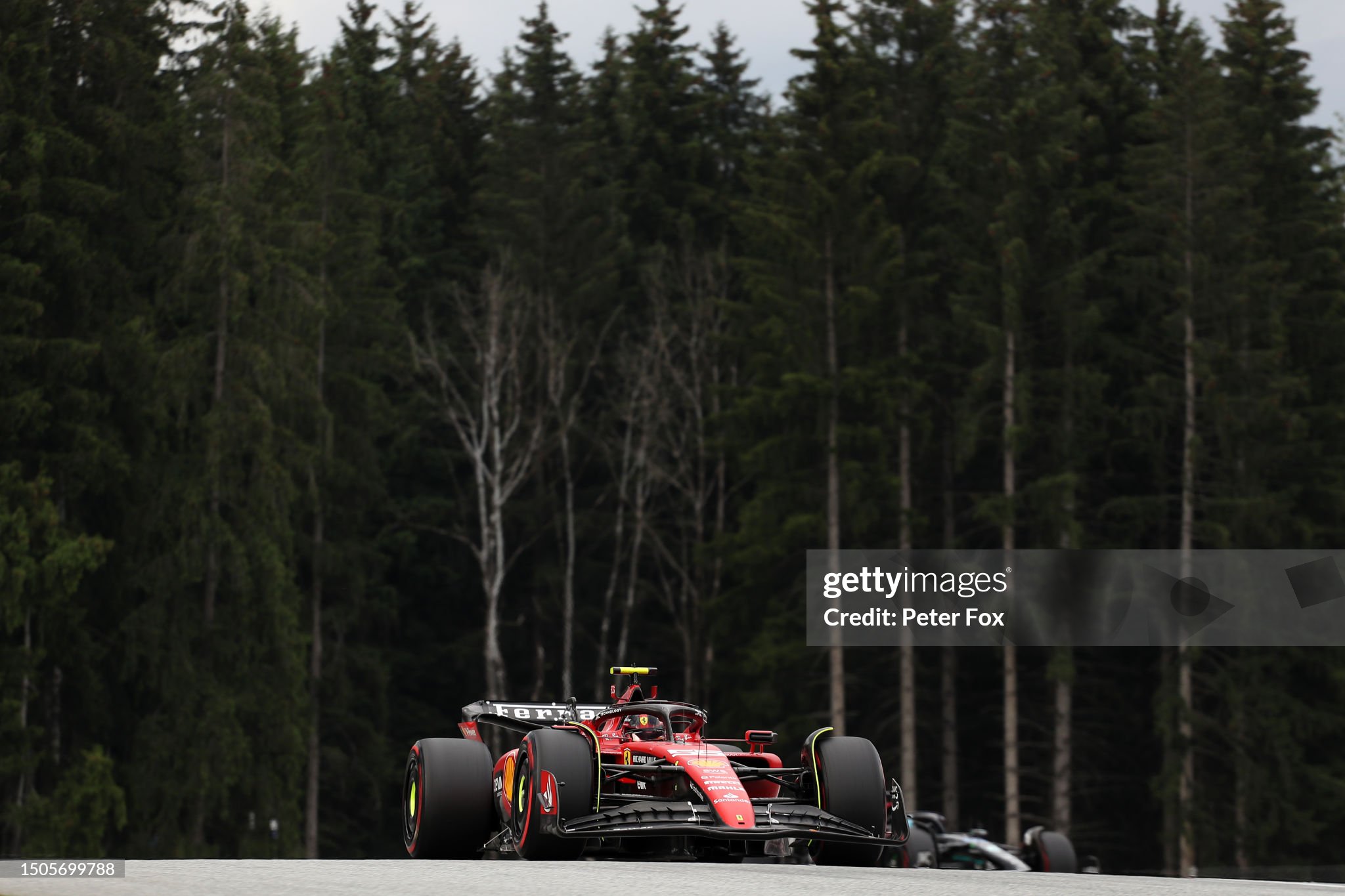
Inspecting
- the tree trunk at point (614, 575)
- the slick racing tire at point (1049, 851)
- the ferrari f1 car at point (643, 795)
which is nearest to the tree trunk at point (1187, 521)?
the slick racing tire at point (1049, 851)

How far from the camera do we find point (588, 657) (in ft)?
162

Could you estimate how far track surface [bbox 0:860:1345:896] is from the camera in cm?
1146

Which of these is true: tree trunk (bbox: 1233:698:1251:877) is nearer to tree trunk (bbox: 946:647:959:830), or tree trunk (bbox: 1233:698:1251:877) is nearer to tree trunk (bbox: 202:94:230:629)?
tree trunk (bbox: 946:647:959:830)

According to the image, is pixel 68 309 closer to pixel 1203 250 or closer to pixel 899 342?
pixel 899 342

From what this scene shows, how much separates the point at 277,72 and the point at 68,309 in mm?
11593

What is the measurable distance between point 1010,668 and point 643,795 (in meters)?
24.7

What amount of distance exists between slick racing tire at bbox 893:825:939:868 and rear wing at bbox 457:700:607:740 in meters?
8.82

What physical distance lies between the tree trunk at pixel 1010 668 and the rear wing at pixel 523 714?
2158 cm

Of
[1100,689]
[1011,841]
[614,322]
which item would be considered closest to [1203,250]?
[1100,689]

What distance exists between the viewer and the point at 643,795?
1471 cm

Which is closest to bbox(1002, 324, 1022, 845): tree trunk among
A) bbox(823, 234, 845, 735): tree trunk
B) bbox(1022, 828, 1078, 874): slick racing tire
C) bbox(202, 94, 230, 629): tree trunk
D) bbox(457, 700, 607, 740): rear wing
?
bbox(823, 234, 845, 735): tree trunk

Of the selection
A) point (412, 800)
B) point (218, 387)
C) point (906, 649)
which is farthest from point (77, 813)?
point (412, 800)

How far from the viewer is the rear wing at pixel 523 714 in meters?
16.3

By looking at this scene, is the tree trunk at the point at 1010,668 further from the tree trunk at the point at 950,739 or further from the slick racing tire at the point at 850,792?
the slick racing tire at the point at 850,792
